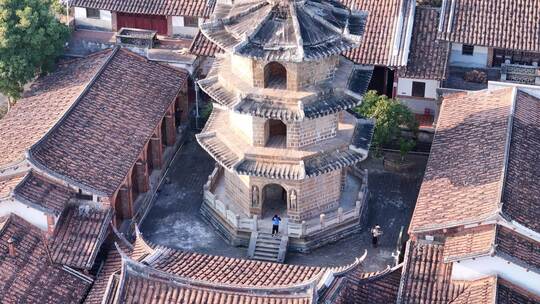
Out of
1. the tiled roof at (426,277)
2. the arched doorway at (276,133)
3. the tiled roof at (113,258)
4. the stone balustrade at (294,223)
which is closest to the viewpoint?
the tiled roof at (426,277)

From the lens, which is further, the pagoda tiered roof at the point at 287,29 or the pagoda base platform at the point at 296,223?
the pagoda base platform at the point at 296,223

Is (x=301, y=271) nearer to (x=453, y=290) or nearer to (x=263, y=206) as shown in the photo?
(x=453, y=290)

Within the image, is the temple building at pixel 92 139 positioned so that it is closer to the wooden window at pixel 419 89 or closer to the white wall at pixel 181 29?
the white wall at pixel 181 29

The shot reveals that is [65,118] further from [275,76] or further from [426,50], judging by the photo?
[426,50]

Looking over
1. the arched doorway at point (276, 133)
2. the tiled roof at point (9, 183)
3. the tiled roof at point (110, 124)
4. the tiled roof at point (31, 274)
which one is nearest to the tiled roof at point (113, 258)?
the tiled roof at point (31, 274)

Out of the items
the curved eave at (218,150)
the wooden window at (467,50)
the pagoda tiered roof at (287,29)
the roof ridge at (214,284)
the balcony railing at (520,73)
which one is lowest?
the roof ridge at (214,284)

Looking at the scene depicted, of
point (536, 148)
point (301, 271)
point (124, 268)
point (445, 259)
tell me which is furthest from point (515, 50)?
point (124, 268)
